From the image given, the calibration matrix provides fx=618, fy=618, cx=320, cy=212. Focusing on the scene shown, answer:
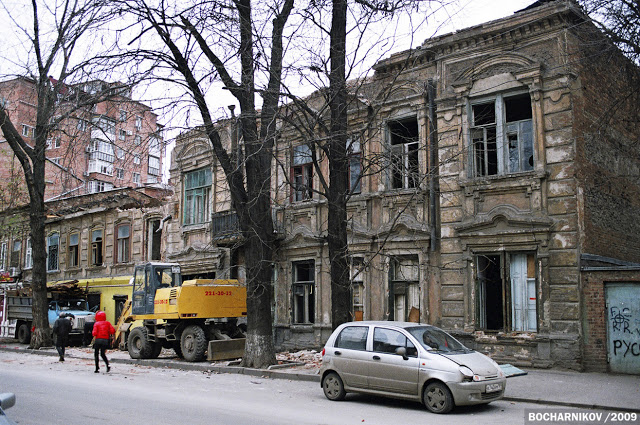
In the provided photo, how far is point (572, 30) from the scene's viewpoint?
16.0 metres

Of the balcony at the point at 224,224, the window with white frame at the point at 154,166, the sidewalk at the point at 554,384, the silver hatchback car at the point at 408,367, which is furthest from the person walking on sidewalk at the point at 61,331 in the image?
the window with white frame at the point at 154,166

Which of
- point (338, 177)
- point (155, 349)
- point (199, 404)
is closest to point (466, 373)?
point (199, 404)

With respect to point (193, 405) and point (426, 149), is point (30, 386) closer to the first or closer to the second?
point (193, 405)

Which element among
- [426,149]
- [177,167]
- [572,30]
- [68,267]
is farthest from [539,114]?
[68,267]

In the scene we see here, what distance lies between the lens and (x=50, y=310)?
28.4 m

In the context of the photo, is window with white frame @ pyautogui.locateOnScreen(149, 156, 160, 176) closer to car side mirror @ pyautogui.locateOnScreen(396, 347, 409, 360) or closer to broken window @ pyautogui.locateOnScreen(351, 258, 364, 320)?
broken window @ pyautogui.locateOnScreen(351, 258, 364, 320)

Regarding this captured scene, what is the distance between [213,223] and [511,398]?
1426 centimetres

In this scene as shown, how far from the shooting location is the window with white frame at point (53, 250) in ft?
116

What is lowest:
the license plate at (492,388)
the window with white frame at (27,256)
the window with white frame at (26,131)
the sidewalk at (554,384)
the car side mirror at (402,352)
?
the sidewalk at (554,384)

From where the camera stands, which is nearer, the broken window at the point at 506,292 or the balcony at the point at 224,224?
the broken window at the point at 506,292

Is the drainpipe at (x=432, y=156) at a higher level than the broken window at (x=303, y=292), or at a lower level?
higher

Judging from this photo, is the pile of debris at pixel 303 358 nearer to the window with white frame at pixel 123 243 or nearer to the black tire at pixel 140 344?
the black tire at pixel 140 344

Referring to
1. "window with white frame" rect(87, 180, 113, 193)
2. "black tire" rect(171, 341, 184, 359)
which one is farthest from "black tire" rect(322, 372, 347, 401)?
"window with white frame" rect(87, 180, 113, 193)

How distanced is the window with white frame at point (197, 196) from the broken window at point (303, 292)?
5.44m
